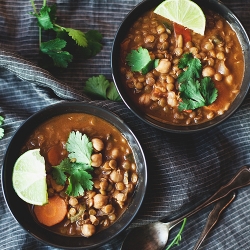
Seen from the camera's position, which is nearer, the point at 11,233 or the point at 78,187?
the point at 78,187

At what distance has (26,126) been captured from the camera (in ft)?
10.6

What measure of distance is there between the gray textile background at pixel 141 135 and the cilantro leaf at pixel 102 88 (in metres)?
0.08

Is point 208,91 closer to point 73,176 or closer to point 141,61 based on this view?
point 141,61

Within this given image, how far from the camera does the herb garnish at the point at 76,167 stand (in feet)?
10.3

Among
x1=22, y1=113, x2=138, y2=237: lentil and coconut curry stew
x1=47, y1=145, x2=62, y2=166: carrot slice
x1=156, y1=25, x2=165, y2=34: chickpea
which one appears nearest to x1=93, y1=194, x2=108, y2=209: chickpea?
x1=22, y1=113, x2=138, y2=237: lentil and coconut curry stew

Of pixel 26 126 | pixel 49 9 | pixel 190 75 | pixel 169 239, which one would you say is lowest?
pixel 169 239

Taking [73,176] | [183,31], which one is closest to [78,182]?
[73,176]

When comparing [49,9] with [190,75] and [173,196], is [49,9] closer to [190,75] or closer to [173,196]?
[190,75]

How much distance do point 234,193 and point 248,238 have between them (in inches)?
12.5

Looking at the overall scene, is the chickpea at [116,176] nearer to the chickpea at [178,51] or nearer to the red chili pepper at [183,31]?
the chickpea at [178,51]

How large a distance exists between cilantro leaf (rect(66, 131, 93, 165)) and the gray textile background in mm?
348

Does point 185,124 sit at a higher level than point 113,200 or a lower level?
higher

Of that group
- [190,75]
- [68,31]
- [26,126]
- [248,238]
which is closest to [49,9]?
[68,31]

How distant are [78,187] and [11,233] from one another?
2.07ft
